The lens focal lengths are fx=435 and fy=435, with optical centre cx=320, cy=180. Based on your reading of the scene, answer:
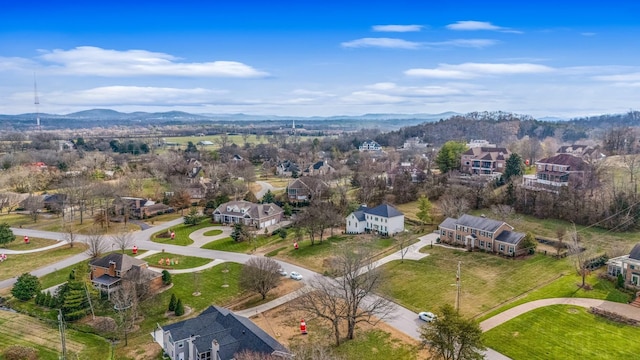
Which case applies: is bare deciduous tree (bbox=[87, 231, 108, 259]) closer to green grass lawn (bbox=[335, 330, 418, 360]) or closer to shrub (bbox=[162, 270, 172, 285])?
shrub (bbox=[162, 270, 172, 285])

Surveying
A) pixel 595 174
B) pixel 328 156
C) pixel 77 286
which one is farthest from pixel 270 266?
pixel 328 156

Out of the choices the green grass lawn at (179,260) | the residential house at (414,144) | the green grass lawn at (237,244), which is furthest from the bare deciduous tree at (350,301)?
the residential house at (414,144)

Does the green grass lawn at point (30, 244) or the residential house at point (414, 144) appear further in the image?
the residential house at point (414, 144)

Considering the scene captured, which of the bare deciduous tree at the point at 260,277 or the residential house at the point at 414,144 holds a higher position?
the residential house at the point at 414,144

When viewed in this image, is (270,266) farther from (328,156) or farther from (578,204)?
(328,156)

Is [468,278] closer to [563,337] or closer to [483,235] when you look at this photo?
[483,235]

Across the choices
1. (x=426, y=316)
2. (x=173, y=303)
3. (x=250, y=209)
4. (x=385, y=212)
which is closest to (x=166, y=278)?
(x=173, y=303)

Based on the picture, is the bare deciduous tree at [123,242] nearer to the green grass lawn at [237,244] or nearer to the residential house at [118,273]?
the residential house at [118,273]
